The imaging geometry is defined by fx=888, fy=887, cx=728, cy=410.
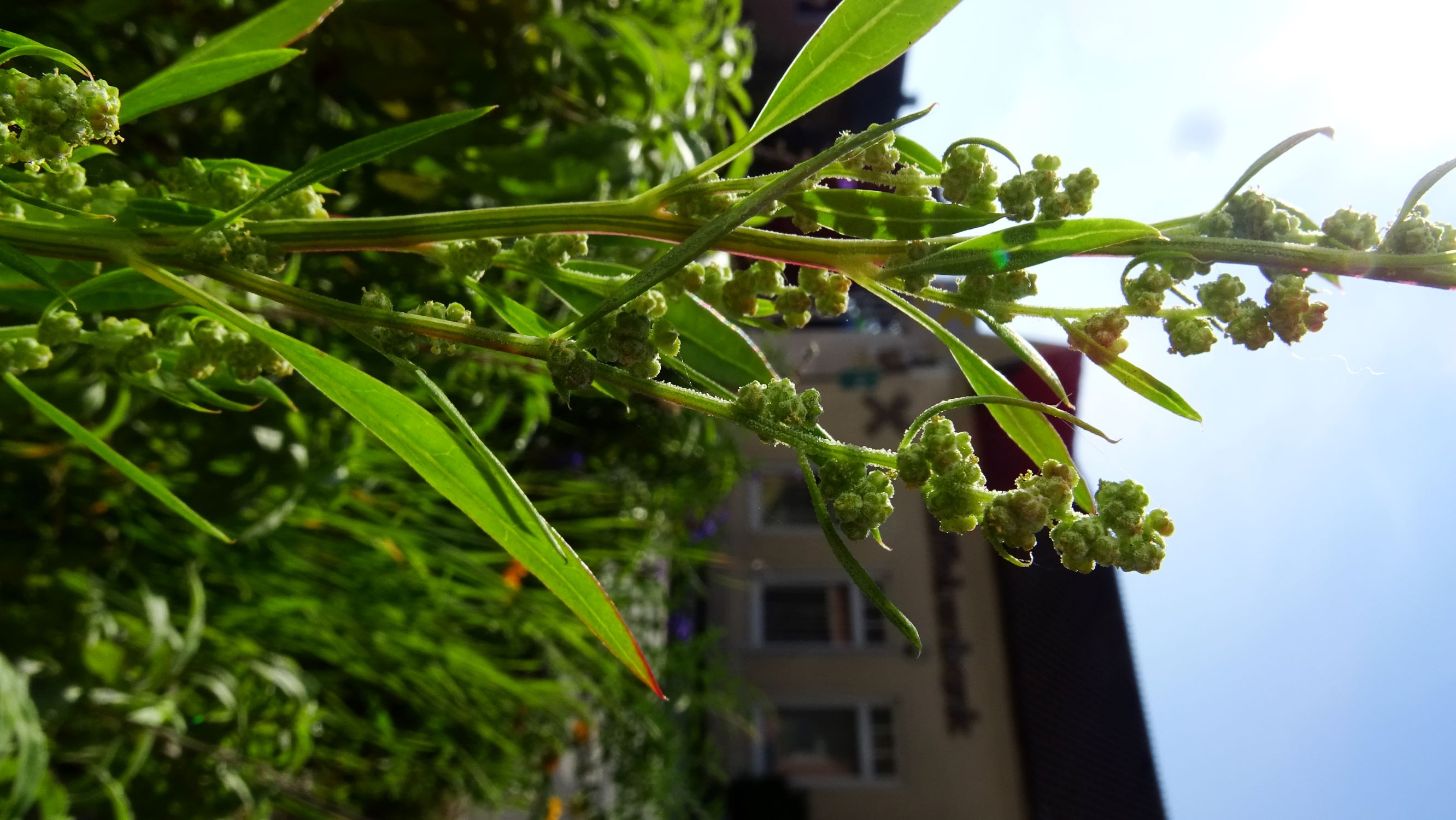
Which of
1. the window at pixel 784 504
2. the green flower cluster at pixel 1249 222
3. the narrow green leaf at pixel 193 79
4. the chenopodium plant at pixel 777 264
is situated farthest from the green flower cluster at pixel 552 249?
the window at pixel 784 504

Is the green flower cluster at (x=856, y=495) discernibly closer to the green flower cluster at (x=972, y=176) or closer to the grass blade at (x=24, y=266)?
the green flower cluster at (x=972, y=176)

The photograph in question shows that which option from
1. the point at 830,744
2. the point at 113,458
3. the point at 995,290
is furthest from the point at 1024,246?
the point at 830,744

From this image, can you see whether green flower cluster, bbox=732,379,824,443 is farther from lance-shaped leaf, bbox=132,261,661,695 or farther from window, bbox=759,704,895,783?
window, bbox=759,704,895,783

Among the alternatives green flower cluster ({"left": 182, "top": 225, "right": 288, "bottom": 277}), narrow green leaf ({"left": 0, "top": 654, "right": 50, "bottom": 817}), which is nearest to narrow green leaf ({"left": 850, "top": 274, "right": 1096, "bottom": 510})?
green flower cluster ({"left": 182, "top": 225, "right": 288, "bottom": 277})

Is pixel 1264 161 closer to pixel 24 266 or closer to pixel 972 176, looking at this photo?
pixel 972 176

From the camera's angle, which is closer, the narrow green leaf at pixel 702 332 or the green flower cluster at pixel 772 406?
the green flower cluster at pixel 772 406

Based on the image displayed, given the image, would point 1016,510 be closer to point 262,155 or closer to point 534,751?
point 262,155

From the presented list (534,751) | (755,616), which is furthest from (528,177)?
(755,616)

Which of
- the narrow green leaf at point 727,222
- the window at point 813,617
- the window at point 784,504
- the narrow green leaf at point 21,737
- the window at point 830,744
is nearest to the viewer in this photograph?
the narrow green leaf at point 727,222
